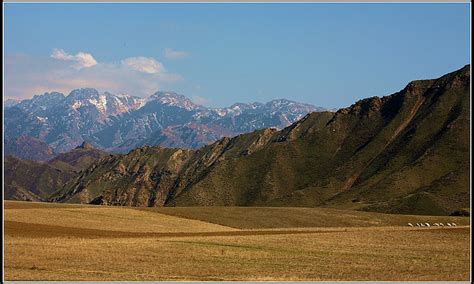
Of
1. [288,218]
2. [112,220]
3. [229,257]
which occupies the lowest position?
[288,218]

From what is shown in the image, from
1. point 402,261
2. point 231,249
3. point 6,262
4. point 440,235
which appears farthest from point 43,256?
point 440,235

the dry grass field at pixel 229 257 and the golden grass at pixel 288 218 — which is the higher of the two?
the dry grass field at pixel 229 257

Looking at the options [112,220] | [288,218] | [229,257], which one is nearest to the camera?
[229,257]

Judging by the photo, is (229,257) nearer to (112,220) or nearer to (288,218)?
(112,220)

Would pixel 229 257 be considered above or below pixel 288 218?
above

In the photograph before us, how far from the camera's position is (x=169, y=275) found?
42125 millimetres

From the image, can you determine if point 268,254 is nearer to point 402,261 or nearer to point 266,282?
point 402,261

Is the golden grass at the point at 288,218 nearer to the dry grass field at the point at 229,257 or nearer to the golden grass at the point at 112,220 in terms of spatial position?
the golden grass at the point at 112,220

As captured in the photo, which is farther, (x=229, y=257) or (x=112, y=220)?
(x=112, y=220)

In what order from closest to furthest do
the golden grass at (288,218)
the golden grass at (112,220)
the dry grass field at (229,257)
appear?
the dry grass field at (229,257) → the golden grass at (112,220) → the golden grass at (288,218)

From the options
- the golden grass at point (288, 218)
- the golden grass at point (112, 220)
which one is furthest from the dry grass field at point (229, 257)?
the golden grass at point (288, 218)

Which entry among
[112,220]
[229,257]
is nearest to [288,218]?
[112,220]

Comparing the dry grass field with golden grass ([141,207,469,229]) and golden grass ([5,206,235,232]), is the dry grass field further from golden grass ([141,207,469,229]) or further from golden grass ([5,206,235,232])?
golden grass ([141,207,469,229])

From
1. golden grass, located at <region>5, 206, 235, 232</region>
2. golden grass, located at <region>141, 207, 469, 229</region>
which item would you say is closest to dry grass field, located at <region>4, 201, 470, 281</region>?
golden grass, located at <region>5, 206, 235, 232</region>
